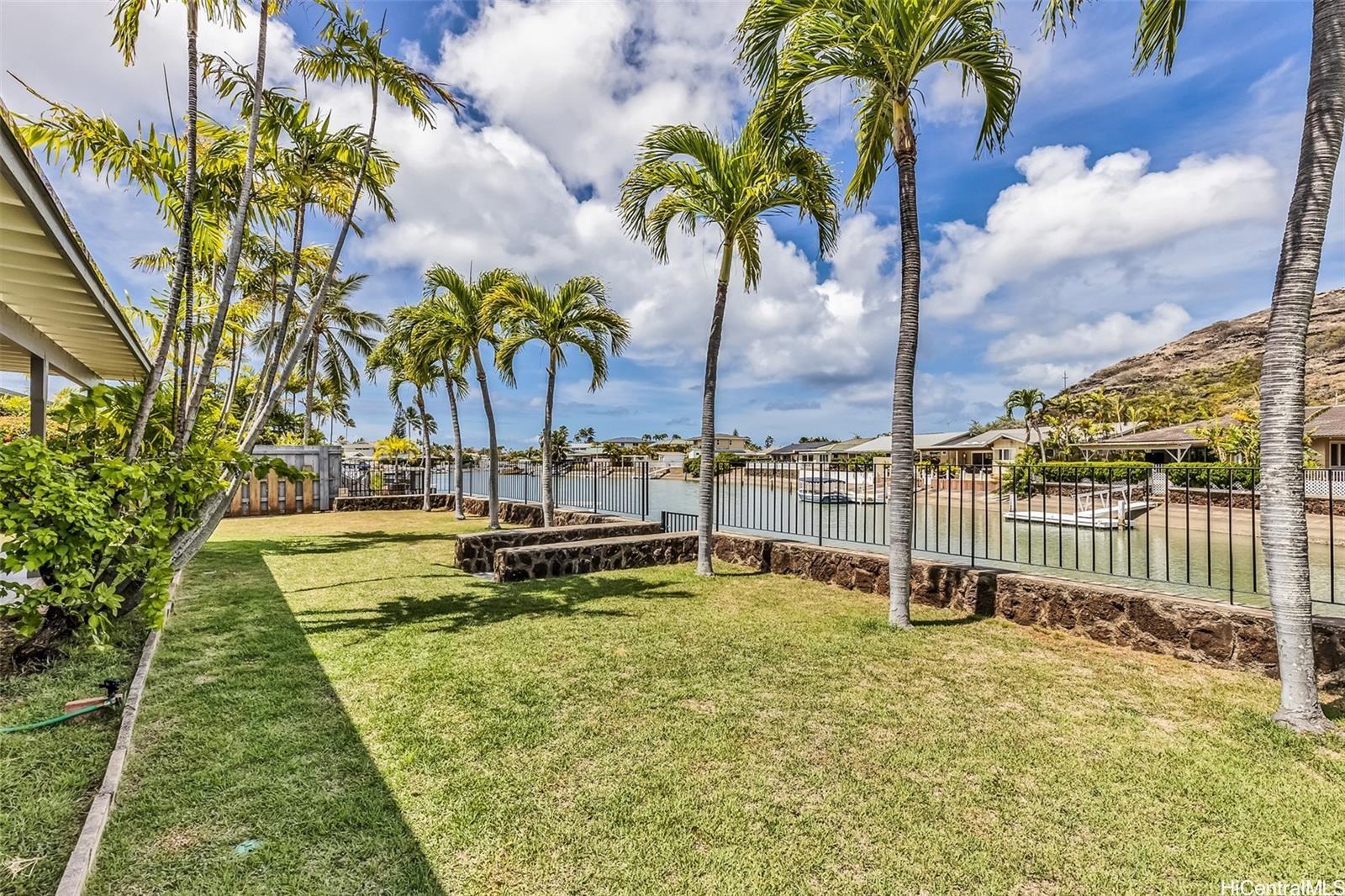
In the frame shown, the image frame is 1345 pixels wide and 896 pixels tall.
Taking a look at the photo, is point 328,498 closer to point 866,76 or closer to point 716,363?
point 716,363

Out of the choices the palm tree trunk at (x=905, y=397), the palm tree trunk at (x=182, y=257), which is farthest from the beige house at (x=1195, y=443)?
the palm tree trunk at (x=182, y=257)

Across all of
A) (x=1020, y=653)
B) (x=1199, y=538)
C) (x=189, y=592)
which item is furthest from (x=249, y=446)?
(x=1199, y=538)

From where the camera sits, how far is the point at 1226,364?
86.3 metres

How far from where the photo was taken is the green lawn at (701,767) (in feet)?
6.38

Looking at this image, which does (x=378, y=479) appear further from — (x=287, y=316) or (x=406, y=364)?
(x=287, y=316)

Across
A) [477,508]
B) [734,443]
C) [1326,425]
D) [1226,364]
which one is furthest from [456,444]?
[1226,364]

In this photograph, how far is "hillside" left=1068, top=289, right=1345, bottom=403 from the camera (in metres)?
66.6

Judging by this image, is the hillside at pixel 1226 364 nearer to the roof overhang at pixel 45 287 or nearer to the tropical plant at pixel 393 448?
the tropical plant at pixel 393 448

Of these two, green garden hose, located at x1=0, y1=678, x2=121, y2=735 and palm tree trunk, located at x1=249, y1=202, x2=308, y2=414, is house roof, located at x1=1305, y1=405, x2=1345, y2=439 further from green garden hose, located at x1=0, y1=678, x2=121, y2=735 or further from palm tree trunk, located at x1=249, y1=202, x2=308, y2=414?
green garden hose, located at x1=0, y1=678, x2=121, y2=735

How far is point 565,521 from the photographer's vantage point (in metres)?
11.5

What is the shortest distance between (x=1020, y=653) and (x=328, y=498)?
55.7ft

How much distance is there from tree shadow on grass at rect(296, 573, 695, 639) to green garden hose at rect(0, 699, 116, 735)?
1619 mm

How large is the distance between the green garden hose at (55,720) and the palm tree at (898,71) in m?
5.34

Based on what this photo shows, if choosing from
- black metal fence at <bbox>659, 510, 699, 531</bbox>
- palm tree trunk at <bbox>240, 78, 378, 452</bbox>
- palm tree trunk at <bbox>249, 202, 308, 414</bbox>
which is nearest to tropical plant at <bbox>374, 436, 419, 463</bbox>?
black metal fence at <bbox>659, 510, 699, 531</bbox>
